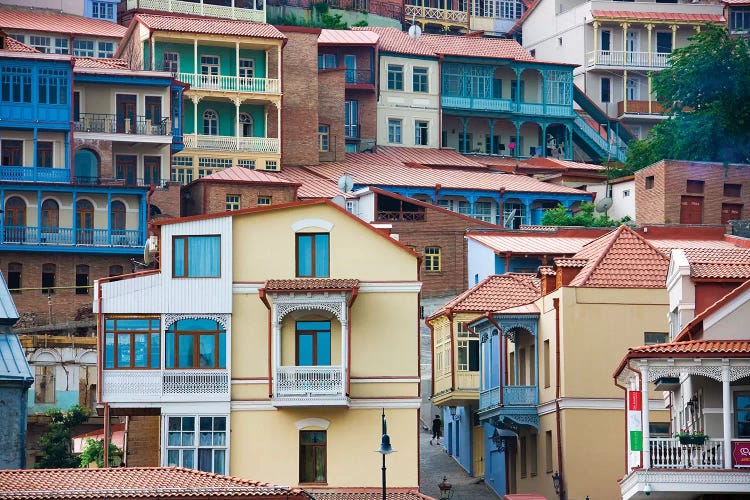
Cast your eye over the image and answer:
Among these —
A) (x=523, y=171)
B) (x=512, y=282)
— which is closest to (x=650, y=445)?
(x=512, y=282)

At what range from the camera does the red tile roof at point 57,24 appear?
379 feet

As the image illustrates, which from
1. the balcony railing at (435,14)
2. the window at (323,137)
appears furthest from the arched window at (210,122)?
the balcony railing at (435,14)

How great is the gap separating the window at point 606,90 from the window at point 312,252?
6897cm

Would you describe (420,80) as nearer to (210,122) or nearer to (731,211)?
(210,122)

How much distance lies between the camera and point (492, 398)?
222 feet

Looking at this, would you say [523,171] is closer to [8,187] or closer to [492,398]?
[8,187]

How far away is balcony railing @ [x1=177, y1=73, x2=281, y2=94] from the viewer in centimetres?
10744

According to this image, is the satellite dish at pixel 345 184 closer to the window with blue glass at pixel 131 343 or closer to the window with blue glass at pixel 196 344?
the window with blue glass at pixel 196 344

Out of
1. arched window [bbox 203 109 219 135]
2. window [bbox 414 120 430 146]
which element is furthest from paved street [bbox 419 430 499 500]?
window [bbox 414 120 430 146]

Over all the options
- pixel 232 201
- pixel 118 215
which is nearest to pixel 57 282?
pixel 118 215

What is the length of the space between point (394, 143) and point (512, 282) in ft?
157

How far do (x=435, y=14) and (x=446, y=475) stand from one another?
72.3 metres

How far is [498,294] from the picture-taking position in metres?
72.0

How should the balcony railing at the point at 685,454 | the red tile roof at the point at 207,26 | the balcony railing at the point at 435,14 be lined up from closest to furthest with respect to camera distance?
the balcony railing at the point at 685,454, the red tile roof at the point at 207,26, the balcony railing at the point at 435,14
